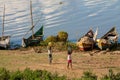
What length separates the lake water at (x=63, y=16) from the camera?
46.2 m

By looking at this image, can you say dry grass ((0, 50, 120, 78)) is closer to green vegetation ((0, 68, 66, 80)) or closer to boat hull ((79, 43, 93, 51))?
boat hull ((79, 43, 93, 51))

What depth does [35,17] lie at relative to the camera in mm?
57406

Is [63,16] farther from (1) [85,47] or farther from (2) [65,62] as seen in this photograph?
(2) [65,62]

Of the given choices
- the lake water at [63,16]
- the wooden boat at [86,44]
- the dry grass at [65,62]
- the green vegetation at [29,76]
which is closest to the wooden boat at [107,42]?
the wooden boat at [86,44]

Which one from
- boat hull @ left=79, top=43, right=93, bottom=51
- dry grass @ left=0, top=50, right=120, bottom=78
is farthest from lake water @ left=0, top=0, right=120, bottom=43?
dry grass @ left=0, top=50, right=120, bottom=78

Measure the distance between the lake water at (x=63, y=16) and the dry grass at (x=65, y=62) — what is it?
10483 mm

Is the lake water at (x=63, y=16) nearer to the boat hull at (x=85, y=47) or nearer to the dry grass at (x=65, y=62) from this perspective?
the boat hull at (x=85, y=47)

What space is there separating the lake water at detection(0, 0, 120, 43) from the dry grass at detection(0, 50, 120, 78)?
10.5m

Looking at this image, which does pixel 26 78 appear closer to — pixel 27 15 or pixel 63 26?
pixel 63 26

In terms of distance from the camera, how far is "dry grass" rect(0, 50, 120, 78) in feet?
80.6

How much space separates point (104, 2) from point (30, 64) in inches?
1746

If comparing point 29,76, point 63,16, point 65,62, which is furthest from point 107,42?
point 63,16

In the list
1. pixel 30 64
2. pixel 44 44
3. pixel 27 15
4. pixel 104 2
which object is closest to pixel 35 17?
pixel 27 15

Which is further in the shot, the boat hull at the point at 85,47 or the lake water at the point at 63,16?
the lake water at the point at 63,16
